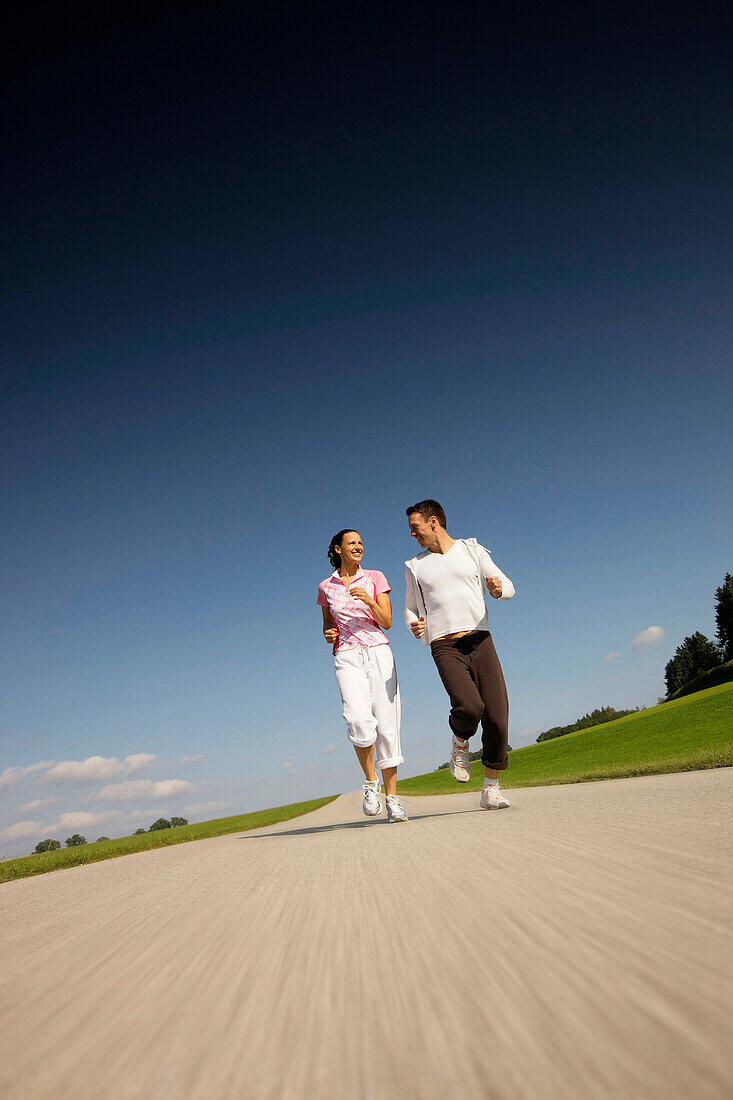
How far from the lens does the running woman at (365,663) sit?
458 cm

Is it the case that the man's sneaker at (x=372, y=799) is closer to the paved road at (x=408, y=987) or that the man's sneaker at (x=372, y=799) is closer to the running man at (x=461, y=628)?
the running man at (x=461, y=628)

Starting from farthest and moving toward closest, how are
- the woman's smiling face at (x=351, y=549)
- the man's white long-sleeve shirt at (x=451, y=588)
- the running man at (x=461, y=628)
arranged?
the woman's smiling face at (x=351, y=549) → the man's white long-sleeve shirt at (x=451, y=588) → the running man at (x=461, y=628)

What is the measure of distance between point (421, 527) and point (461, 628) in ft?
3.04

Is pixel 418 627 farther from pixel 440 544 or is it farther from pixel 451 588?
pixel 440 544

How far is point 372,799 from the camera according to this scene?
4.61m

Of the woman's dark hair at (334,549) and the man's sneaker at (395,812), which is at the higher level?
the woman's dark hair at (334,549)

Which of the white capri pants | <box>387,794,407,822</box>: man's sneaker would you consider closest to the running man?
the white capri pants

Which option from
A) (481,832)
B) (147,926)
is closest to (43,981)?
(147,926)

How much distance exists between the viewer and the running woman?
458cm

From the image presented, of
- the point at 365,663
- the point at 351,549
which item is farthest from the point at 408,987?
the point at 351,549

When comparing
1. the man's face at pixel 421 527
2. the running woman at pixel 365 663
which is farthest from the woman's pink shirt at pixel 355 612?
the man's face at pixel 421 527

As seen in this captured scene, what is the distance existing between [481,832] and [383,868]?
844mm

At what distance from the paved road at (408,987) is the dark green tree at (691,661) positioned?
277 ft

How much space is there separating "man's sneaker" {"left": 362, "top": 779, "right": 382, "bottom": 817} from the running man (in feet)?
2.19
